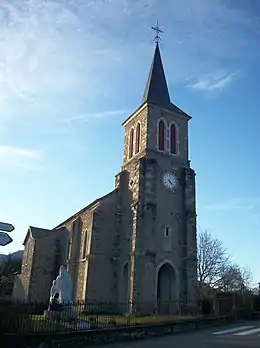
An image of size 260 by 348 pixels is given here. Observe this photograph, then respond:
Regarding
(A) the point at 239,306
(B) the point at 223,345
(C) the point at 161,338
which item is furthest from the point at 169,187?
(B) the point at 223,345

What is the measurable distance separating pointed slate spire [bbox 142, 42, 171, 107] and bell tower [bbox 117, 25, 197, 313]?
0.47 ft

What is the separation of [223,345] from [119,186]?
859 inches

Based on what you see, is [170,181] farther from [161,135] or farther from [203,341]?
[203,341]

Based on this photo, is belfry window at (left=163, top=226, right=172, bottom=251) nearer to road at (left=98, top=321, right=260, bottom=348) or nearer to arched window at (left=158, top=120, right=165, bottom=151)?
arched window at (left=158, top=120, right=165, bottom=151)

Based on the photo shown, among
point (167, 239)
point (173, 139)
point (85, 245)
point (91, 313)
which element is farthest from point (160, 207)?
point (91, 313)

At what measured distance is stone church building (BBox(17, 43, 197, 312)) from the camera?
30.5 m

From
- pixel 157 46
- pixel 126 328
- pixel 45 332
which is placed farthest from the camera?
pixel 157 46

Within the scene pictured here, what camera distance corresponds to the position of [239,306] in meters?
26.7

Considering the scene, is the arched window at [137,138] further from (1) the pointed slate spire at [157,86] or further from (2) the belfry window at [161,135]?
(1) the pointed slate spire at [157,86]

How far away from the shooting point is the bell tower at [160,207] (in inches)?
1168

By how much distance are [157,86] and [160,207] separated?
1313cm

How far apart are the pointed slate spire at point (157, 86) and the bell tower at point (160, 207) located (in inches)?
5.6

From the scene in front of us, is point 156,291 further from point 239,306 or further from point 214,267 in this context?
point 214,267

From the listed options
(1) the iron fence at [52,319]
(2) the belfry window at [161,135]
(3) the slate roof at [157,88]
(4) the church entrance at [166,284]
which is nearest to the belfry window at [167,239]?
(4) the church entrance at [166,284]
